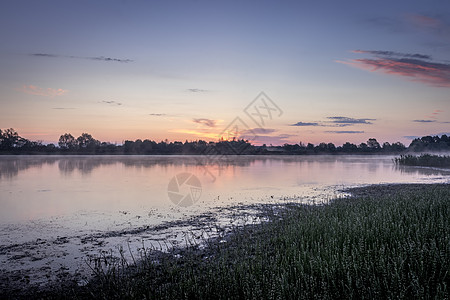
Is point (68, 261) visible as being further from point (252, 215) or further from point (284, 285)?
point (252, 215)

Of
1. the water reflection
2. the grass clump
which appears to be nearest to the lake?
the water reflection

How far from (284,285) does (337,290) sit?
0.93 m

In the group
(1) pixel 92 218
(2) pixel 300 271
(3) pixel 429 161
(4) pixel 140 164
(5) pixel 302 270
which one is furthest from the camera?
(4) pixel 140 164

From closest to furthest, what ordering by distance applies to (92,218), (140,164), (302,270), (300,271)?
(302,270), (300,271), (92,218), (140,164)

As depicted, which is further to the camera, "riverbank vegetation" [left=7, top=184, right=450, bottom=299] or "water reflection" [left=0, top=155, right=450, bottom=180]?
"water reflection" [left=0, top=155, right=450, bottom=180]

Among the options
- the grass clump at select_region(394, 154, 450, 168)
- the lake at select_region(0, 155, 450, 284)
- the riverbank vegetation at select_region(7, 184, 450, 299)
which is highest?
the grass clump at select_region(394, 154, 450, 168)

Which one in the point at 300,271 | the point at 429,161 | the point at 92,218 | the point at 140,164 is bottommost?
the point at 92,218

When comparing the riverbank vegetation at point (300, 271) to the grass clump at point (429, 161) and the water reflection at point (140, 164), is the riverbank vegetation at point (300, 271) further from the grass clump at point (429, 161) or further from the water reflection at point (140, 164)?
the grass clump at point (429, 161)

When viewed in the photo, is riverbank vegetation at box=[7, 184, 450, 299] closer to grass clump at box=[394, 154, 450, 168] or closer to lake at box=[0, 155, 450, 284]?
lake at box=[0, 155, 450, 284]

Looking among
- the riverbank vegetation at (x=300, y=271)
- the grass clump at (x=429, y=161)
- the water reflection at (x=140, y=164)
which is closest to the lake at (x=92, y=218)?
the riverbank vegetation at (x=300, y=271)

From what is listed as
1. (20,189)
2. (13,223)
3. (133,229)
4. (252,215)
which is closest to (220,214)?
(252,215)

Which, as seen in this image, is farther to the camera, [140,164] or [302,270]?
[140,164]

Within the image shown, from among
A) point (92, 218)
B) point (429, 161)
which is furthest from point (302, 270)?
Answer: point (429, 161)

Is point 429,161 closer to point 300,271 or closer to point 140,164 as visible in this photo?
point 140,164
